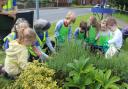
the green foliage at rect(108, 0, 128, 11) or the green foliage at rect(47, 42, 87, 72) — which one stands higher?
the green foliage at rect(47, 42, 87, 72)

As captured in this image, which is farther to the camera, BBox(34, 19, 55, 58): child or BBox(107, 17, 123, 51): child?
BBox(107, 17, 123, 51): child

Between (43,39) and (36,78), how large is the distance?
3647 mm

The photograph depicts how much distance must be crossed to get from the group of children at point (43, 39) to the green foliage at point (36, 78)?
1.48 feet

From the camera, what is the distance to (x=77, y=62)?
629 centimetres

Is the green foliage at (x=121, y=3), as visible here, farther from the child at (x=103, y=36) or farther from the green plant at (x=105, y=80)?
the green plant at (x=105, y=80)

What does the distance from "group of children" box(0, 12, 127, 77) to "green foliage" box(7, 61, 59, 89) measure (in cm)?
45

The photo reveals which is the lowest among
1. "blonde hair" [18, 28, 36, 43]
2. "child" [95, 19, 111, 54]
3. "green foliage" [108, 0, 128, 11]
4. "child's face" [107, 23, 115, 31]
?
"green foliage" [108, 0, 128, 11]

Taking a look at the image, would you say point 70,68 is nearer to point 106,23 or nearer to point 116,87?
point 116,87

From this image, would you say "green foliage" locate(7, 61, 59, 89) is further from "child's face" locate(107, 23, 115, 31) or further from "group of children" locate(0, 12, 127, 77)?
"child's face" locate(107, 23, 115, 31)

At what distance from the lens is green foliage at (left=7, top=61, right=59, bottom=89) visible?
6.14 meters

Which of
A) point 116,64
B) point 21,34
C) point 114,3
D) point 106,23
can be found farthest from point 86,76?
point 114,3

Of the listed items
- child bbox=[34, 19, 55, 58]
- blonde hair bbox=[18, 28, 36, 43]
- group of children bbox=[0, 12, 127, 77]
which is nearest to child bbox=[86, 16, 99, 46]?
group of children bbox=[0, 12, 127, 77]

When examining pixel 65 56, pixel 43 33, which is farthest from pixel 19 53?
pixel 43 33

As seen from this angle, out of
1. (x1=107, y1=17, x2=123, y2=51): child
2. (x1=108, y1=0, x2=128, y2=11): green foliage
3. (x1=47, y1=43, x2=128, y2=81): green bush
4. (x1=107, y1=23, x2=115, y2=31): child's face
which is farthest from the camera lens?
(x1=108, y1=0, x2=128, y2=11): green foliage
